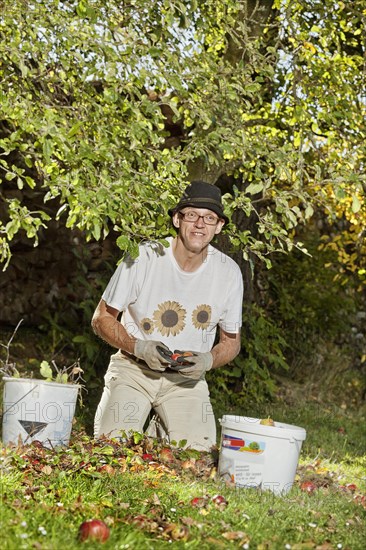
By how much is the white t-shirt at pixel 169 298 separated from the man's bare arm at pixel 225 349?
0.04 m

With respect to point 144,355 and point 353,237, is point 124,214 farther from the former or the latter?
point 353,237

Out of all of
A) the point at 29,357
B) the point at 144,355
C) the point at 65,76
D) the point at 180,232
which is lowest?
the point at 29,357

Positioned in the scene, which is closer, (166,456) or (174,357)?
(166,456)

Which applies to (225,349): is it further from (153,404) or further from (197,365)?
(153,404)

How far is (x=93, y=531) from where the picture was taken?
2.61 meters

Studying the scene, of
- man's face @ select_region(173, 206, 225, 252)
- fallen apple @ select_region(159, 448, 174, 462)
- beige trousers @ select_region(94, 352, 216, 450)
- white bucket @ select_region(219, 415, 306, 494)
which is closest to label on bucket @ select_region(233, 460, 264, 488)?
white bucket @ select_region(219, 415, 306, 494)

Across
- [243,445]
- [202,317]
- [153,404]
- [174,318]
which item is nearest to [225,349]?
[202,317]

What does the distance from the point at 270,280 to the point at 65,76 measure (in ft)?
12.9

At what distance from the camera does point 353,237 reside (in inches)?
298

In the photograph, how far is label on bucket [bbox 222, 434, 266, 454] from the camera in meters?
3.69

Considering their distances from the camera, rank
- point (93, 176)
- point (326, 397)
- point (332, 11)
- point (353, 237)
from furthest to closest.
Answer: point (326, 397)
point (353, 237)
point (332, 11)
point (93, 176)

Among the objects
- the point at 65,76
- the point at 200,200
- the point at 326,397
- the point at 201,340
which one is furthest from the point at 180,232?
the point at 326,397

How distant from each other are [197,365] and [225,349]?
33 cm

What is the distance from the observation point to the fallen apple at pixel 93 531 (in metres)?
2.61
